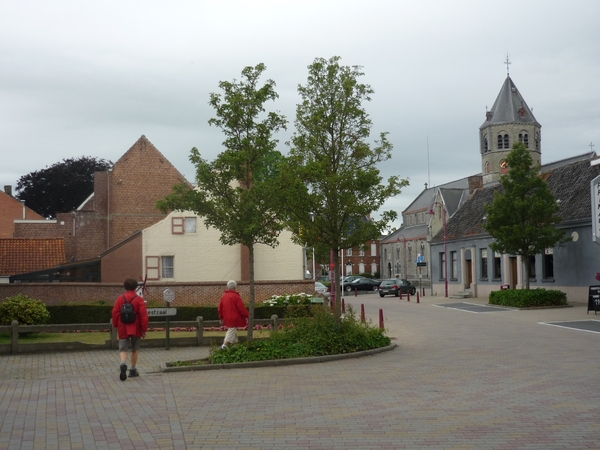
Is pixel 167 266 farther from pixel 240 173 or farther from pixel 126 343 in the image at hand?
pixel 126 343

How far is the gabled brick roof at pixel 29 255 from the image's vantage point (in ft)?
131

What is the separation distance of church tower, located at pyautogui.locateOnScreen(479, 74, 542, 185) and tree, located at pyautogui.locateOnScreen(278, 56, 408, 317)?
91.5 m

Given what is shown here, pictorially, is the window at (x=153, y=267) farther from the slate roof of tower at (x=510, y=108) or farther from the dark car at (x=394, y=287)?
the slate roof of tower at (x=510, y=108)

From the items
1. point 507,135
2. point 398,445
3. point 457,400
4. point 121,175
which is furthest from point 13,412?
point 507,135

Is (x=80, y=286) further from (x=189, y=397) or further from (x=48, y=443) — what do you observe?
(x=48, y=443)

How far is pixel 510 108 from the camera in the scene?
107 m

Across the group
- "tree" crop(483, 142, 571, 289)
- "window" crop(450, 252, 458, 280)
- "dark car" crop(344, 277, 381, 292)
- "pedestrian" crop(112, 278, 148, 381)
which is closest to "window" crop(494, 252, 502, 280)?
"window" crop(450, 252, 458, 280)

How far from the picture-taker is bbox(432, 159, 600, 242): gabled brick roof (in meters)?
36.7

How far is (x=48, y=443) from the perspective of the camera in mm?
7516

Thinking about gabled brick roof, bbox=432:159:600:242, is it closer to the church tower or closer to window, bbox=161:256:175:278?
window, bbox=161:256:175:278

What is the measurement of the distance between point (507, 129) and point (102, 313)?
92.6 m

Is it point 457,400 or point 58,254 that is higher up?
point 58,254

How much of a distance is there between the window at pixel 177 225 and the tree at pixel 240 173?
22276mm

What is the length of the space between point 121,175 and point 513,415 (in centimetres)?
4063
